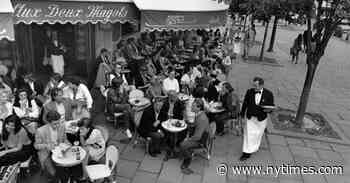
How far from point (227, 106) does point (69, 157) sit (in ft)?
13.6

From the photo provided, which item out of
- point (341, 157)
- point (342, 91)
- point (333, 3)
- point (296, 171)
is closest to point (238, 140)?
point (296, 171)

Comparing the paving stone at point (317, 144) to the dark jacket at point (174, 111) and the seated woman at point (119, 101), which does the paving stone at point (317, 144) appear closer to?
the dark jacket at point (174, 111)

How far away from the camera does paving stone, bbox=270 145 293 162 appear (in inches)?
288

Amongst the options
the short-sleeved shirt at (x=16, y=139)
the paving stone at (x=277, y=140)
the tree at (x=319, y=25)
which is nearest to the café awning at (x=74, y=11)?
the short-sleeved shirt at (x=16, y=139)

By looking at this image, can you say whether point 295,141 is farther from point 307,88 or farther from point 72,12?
point 72,12

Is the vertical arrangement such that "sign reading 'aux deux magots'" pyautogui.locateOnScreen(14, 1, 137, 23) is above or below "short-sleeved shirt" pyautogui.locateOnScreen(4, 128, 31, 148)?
above

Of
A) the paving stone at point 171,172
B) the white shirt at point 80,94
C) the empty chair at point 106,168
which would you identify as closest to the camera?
the empty chair at point 106,168

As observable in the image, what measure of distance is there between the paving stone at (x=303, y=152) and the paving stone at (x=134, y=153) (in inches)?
145

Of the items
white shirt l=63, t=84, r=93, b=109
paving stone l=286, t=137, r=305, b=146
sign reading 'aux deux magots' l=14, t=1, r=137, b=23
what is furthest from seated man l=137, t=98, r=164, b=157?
paving stone l=286, t=137, r=305, b=146

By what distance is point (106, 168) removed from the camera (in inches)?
210

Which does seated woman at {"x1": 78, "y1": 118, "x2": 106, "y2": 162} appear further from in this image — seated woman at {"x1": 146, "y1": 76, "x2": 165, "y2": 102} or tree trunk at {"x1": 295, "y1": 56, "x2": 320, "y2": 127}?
A: tree trunk at {"x1": 295, "y1": 56, "x2": 320, "y2": 127}

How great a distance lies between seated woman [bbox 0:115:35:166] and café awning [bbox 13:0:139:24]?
265 cm

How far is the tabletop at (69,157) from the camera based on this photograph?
5.05 meters

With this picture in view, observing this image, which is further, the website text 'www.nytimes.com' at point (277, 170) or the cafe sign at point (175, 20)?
the cafe sign at point (175, 20)
